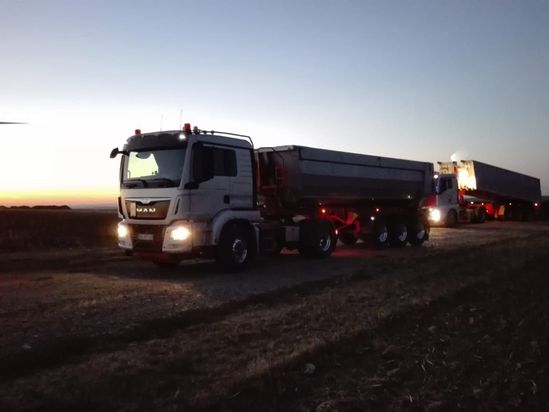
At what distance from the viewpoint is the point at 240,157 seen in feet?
46.2

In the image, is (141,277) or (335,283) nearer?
(335,283)

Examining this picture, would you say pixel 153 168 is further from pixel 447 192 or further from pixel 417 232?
pixel 447 192

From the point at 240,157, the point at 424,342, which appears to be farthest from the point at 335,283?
the point at 424,342

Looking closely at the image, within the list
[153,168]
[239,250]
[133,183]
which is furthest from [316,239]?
[133,183]

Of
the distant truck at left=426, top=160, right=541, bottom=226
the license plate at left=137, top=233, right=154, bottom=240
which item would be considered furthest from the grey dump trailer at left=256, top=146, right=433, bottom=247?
the distant truck at left=426, top=160, right=541, bottom=226

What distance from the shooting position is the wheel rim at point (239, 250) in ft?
45.2

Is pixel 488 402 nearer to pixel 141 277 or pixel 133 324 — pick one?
pixel 133 324

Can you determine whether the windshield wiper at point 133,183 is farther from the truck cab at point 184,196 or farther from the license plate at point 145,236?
the license plate at point 145,236

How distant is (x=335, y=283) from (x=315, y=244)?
15.3 ft

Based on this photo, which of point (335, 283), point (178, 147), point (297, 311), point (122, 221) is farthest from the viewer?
point (122, 221)

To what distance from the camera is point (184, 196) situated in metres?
12.7

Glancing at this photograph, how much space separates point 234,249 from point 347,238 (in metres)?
8.74

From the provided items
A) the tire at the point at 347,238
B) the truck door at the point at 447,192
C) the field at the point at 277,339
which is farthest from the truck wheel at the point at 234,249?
the truck door at the point at 447,192

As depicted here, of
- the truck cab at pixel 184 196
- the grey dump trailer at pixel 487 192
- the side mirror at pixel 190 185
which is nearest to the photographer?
the side mirror at pixel 190 185
